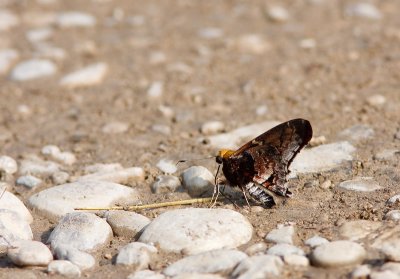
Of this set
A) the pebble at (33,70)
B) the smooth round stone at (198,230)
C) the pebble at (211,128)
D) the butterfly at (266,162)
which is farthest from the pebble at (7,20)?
the smooth round stone at (198,230)

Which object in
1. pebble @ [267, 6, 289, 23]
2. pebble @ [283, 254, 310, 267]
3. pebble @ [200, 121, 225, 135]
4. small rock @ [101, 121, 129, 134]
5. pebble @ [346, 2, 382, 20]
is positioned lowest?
small rock @ [101, 121, 129, 134]

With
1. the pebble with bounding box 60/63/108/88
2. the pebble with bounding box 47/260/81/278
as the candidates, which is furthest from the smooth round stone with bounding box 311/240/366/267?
the pebble with bounding box 60/63/108/88

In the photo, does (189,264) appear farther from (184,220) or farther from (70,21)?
(70,21)

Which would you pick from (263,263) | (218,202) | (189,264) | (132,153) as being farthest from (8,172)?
(263,263)

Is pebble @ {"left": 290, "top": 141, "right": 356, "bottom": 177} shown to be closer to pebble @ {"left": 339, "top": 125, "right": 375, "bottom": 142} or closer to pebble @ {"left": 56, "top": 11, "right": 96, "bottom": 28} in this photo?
pebble @ {"left": 339, "top": 125, "right": 375, "bottom": 142}

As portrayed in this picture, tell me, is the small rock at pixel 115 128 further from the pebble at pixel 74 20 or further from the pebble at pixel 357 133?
the pebble at pixel 74 20

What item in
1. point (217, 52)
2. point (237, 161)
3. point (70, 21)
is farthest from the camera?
point (70, 21)
